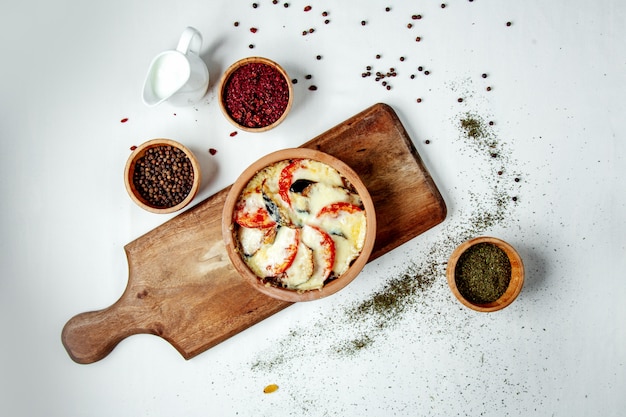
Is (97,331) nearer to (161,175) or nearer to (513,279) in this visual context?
(161,175)

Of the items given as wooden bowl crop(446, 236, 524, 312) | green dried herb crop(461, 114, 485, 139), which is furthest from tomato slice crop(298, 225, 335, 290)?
green dried herb crop(461, 114, 485, 139)

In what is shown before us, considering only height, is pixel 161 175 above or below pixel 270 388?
above

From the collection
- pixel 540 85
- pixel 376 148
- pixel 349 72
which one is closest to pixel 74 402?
pixel 376 148

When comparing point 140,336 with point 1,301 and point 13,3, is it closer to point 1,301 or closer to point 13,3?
point 1,301

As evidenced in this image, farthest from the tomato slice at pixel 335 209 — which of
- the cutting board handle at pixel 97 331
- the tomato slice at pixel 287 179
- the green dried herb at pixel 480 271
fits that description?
the cutting board handle at pixel 97 331

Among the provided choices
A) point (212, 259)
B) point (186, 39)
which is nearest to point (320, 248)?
point (212, 259)

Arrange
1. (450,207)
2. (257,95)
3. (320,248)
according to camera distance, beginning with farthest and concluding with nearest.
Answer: (450,207), (257,95), (320,248)

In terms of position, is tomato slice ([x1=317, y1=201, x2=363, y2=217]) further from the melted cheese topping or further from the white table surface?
the white table surface
